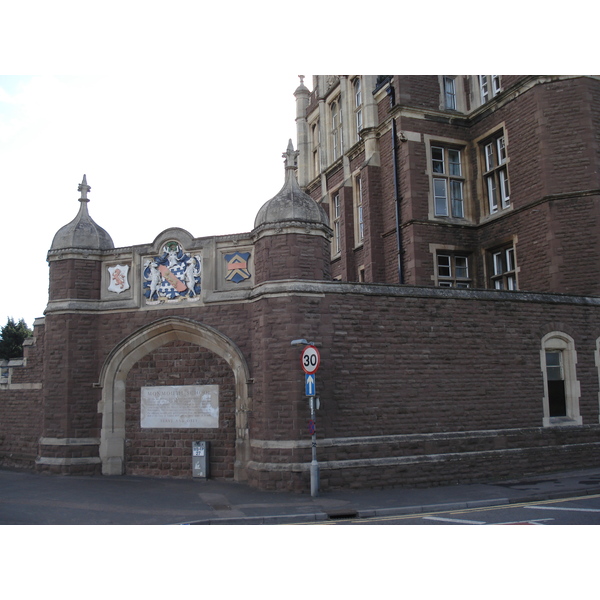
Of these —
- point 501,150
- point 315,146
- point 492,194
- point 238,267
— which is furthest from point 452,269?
point 315,146

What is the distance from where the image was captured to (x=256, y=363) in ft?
42.4

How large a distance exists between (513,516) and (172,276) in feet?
29.4

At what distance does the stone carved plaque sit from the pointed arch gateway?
0.60 m

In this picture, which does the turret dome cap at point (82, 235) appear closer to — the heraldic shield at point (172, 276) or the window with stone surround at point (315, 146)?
the heraldic shield at point (172, 276)

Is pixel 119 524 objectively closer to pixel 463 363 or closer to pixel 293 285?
pixel 293 285

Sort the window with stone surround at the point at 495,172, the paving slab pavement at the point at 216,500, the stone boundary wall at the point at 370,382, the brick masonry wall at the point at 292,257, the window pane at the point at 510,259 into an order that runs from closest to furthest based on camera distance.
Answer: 1. the paving slab pavement at the point at 216,500
2. the stone boundary wall at the point at 370,382
3. the brick masonry wall at the point at 292,257
4. the window pane at the point at 510,259
5. the window with stone surround at the point at 495,172

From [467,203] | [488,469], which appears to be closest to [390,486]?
[488,469]

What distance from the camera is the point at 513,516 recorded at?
29.9 ft

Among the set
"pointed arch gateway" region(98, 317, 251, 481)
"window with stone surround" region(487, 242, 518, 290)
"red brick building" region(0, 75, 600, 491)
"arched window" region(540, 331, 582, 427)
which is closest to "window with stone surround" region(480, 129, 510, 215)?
"red brick building" region(0, 75, 600, 491)

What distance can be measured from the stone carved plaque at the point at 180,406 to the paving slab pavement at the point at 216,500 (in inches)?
50.2

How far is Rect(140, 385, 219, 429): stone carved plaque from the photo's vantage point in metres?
13.6

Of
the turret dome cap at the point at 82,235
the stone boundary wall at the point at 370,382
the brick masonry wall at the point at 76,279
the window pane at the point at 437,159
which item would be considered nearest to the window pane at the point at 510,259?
the window pane at the point at 437,159

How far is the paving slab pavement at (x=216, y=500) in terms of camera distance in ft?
31.0

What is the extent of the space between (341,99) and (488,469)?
17656 mm
